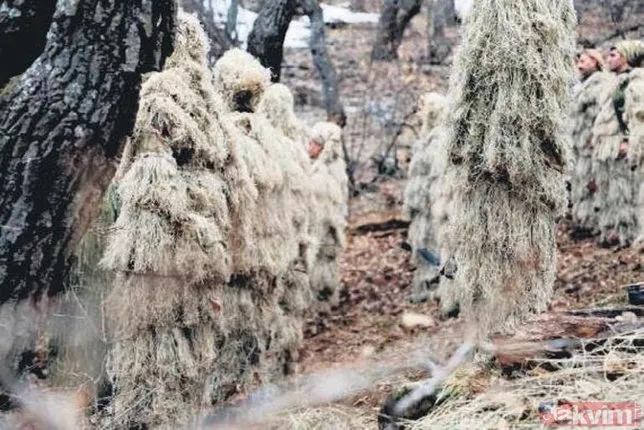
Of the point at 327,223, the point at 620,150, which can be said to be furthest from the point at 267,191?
the point at 620,150

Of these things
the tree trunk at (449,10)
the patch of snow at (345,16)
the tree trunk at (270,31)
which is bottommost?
the tree trunk at (270,31)

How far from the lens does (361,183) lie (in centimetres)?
1552

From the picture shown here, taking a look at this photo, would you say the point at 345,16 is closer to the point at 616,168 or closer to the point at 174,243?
the point at 616,168

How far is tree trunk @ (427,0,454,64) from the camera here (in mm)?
19984

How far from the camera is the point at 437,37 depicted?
799 inches

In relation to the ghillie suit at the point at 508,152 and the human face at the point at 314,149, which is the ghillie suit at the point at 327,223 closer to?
the human face at the point at 314,149

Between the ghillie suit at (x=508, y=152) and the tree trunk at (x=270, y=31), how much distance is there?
4.14m

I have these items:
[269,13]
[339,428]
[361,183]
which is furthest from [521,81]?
[361,183]

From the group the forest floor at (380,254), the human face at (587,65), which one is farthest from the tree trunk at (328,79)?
the human face at (587,65)

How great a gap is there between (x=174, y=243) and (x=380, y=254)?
7807 mm

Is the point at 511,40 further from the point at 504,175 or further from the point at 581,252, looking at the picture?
the point at 581,252

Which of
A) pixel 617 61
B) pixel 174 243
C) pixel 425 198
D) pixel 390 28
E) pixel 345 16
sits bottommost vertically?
pixel 425 198

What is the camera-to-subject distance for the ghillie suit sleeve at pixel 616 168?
8781mm

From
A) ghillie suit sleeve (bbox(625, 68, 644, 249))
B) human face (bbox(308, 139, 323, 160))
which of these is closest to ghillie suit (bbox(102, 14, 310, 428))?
ghillie suit sleeve (bbox(625, 68, 644, 249))
